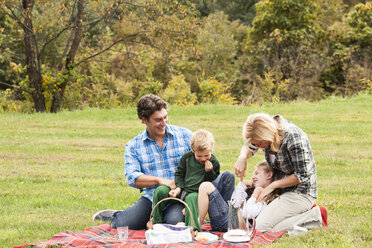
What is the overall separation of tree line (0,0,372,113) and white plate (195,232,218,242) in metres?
11.0

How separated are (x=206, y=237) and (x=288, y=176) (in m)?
0.97

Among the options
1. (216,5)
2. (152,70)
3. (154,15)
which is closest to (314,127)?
(154,15)


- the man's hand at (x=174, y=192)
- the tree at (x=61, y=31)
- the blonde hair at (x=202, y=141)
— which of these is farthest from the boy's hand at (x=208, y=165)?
the tree at (x=61, y=31)

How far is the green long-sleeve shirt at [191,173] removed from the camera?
16.0 ft

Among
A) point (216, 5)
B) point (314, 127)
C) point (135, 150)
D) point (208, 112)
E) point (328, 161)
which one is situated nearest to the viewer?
point (135, 150)

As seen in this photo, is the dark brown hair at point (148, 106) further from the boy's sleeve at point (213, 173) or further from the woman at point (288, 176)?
the woman at point (288, 176)

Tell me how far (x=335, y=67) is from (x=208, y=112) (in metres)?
7.07

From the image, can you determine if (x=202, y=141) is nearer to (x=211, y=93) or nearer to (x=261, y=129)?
(x=261, y=129)

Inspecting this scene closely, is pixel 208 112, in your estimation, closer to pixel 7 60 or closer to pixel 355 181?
pixel 355 181

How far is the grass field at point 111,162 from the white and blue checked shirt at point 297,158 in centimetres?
45

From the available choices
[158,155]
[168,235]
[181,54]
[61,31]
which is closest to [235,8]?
[181,54]

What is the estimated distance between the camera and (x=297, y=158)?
468 cm

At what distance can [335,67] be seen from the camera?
62.3 feet

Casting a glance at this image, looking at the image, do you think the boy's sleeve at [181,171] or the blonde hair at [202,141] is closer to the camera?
the blonde hair at [202,141]
